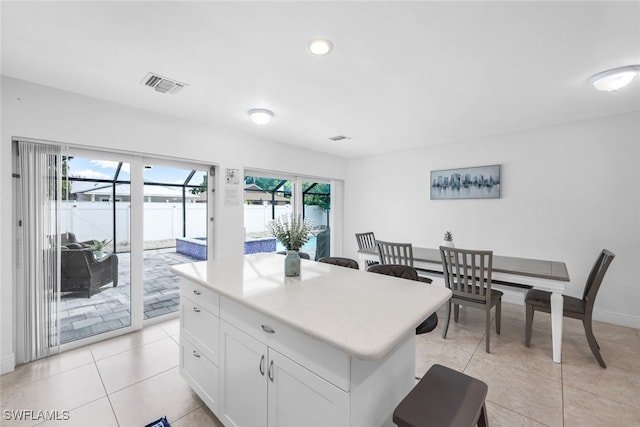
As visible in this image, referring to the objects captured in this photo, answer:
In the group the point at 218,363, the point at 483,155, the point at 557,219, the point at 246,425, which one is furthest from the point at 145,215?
the point at 557,219

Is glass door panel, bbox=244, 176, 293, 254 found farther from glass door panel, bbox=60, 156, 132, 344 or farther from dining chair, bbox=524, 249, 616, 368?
dining chair, bbox=524, 249, 616, 368

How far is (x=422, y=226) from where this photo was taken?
4625 mm

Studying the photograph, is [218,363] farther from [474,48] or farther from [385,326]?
[474,48]

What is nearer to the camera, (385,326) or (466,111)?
(385,326)

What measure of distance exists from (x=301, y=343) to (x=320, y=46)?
178 cm

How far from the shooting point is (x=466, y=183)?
416cm

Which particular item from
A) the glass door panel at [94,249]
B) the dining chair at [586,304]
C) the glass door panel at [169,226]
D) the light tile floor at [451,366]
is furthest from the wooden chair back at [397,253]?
the glass door panel at [94,249]

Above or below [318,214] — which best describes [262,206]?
above

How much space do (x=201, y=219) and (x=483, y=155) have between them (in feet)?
13.7

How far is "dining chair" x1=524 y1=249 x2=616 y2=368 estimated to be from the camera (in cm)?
226

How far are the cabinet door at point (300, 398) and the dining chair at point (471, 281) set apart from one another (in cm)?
206

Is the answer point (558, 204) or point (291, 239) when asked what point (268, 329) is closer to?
point (291, 239)

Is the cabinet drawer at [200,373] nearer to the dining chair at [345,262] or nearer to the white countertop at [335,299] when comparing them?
the white countertop at [335,299]

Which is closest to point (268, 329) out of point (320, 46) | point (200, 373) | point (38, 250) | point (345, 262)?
point (200, 373)
